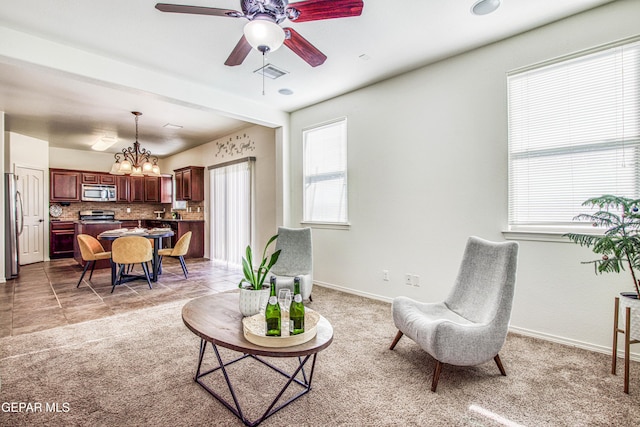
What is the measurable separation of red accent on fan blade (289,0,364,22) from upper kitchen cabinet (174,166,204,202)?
641 cm

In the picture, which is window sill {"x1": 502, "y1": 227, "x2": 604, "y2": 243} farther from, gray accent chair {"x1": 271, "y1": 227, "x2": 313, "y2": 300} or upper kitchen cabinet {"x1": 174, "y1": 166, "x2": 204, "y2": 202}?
upper kitchen cabinet {"x1": 174, "y1": 166, "x2": 204, "y2": 202}

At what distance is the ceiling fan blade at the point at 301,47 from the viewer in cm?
211

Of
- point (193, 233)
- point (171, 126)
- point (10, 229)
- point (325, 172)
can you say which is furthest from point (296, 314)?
point (193, 233)

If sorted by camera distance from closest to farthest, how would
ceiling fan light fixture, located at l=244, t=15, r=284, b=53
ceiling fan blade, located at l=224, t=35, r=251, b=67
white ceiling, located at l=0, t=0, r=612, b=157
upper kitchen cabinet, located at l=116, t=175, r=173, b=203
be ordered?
ceiling fan light fixture, located at l=244, t=15, r=284, b=53 < ceiling fan blade, located at l=224, t=35, r=251, b=67 < white ceiling, located at l=0, t=0, r=612, b=157 < upper kitchen cabinet, located at l=116, t=175, r=173, b=203

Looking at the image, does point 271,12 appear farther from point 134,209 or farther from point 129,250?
point 134,209

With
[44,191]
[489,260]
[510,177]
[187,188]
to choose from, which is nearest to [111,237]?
[187,188]

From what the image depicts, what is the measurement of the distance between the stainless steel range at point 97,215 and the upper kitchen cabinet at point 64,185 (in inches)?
21.4

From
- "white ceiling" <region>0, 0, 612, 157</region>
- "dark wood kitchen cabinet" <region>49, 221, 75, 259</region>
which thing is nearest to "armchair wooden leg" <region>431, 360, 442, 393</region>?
"white ceiling" <region>0, 0, 612, 157</region>

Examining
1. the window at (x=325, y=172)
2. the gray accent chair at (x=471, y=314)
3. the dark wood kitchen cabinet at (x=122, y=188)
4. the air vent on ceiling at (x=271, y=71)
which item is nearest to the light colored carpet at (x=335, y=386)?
the gray accent chair at (x=471, y=314)

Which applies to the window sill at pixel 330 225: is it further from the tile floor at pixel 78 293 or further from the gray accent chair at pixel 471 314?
the gray accent chair at pixel 471 314

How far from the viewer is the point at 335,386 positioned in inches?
80.6

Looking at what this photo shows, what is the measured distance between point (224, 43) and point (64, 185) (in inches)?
289

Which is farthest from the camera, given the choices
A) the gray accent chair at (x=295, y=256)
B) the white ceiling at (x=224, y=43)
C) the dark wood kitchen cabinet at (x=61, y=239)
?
the dark wood kitchen cabinet at (x=61, y=239)

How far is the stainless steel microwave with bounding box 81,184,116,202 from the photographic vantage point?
8.15 m
